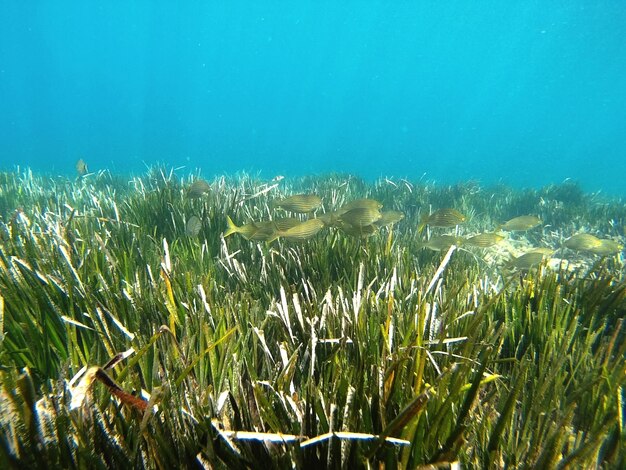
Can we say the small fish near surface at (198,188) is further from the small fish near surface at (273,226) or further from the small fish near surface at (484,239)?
the small fish near surface at (484,239)

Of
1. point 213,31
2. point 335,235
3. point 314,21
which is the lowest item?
point 335,235

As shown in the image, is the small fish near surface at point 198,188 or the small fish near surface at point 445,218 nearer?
the small fish near surface at point 445,218

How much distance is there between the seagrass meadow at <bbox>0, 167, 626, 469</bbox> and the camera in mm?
1144

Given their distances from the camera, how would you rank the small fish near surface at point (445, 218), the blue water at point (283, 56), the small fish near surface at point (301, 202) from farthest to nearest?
the blue water at point (283, 56), the small fish near surface at point (445, 218), the small fish near surface at point (301, 202)

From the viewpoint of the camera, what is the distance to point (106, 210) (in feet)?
18.1

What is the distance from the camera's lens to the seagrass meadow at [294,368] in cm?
114

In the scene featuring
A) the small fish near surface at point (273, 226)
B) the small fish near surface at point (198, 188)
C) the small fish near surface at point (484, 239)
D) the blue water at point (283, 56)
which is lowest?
the small fish near surface at point (484, 239)

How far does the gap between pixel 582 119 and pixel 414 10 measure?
125 metres

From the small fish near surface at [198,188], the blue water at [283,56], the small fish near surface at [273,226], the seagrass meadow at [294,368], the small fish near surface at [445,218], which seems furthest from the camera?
the blue water at [283,56]

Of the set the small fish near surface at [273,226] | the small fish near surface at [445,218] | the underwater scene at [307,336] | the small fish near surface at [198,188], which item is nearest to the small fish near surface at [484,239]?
the underwater scene at [307,336]

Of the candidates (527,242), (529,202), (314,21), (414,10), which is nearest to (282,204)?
(527,242)

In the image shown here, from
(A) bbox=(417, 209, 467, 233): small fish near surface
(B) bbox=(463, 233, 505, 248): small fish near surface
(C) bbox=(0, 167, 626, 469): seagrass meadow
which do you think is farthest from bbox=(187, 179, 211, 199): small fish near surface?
(B) bbox=(463, 233, 505, 248): small fish near surface

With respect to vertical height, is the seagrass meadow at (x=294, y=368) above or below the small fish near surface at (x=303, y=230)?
below

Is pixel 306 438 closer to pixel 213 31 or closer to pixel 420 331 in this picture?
pixel 420 331
